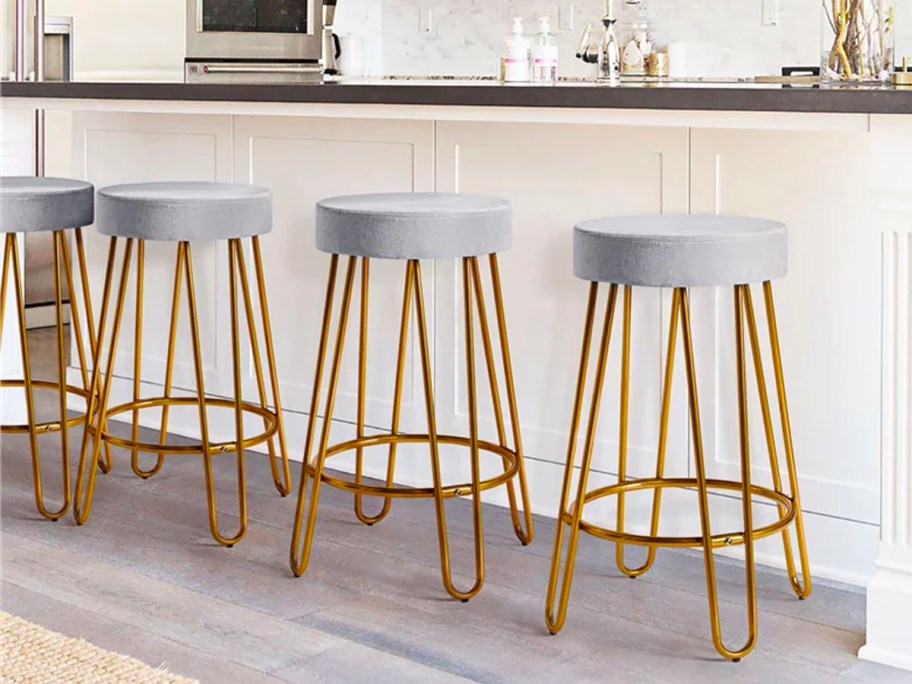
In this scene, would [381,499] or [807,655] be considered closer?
[807,655]

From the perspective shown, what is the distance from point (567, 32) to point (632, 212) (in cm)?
285

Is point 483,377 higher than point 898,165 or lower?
lower

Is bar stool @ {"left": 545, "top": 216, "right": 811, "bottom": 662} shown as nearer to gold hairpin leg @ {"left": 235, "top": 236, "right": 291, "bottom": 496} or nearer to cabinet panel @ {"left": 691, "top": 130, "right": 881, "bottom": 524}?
cabinet panel @ {"left": 691, "top": 130, "right": 881, "bottom": 524}

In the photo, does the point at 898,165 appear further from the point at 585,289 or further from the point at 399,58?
the point at 399,58

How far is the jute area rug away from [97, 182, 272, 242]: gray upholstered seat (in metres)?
0.92

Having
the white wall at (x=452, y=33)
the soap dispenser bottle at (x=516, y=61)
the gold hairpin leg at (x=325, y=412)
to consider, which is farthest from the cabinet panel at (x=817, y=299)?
the white wall at (x=452, y=33)

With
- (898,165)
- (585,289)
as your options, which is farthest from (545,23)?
(898,165)

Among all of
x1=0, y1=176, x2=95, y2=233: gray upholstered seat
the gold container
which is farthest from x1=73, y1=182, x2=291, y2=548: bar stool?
the gold container

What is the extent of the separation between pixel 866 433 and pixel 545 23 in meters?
1.39

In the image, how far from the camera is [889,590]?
2.47 metres

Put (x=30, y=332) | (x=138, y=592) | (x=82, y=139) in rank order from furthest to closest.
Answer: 1. (x=30, y=332)
2. (x=82, y=139)
3. (x=138, y=592)

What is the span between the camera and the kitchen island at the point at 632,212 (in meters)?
2.46

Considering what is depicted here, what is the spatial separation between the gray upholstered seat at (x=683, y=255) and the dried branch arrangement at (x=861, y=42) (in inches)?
24.1

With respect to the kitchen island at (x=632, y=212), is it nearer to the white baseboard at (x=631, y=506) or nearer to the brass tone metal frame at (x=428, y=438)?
the white baseboard at (x=631, y=506)
